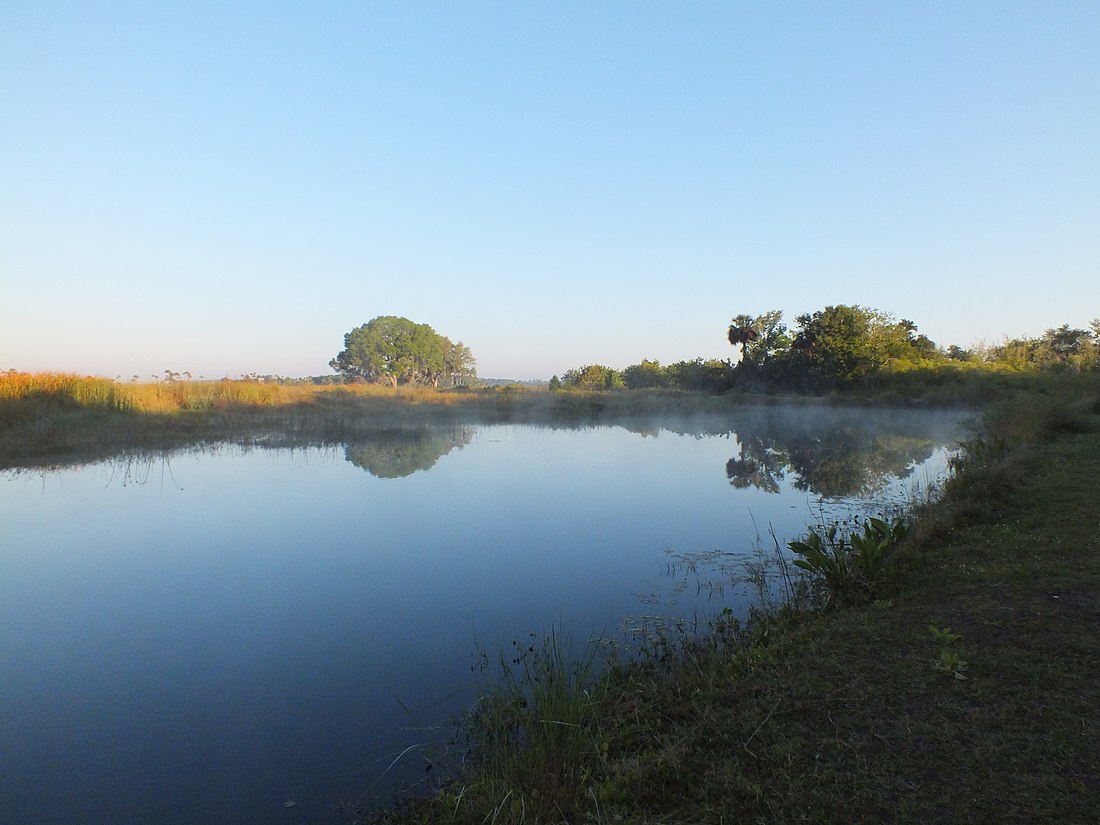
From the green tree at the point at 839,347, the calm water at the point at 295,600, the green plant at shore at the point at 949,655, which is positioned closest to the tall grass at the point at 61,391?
the calm water at the point at 295,600

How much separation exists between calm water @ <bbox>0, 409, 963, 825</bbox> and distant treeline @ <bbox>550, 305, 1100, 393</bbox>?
2173 centimetres

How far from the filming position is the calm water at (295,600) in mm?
2793

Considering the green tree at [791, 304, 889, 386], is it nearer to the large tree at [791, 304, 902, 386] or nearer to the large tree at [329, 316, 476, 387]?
the large tree at [791, 304, 902, 386]

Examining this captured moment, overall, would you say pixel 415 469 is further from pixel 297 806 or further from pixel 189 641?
pixel 297 806

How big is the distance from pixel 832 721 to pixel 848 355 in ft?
108

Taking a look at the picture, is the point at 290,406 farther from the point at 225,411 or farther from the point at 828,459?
the point at 828,459

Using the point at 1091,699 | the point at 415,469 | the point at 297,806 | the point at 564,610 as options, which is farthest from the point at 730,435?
the point at 297,806

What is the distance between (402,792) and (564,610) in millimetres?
2236

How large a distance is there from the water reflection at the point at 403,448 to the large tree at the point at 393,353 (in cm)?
3543

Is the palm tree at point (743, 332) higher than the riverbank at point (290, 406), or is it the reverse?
the palm tree at point (743, 332)

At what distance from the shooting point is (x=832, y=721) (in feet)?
8.34

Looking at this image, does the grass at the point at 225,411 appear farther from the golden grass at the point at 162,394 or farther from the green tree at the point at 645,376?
the green tree at the point at 645,376

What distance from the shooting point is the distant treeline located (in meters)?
30.1

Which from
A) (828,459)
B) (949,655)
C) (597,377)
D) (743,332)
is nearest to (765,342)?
(743,332)
